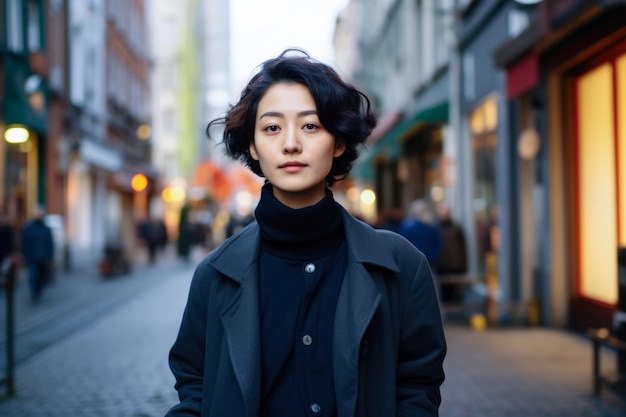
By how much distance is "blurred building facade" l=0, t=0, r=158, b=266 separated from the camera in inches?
828

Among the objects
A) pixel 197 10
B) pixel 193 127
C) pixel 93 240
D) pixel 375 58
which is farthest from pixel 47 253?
pixel 197 10

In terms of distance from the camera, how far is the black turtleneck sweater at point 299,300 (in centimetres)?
232

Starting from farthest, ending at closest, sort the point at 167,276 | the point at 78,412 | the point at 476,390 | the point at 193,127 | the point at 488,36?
the point at 193,127 → the point at 167,276 → the point at 488,36 → the point at 476,390 → the point at 78,412

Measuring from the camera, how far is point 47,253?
16.7 m

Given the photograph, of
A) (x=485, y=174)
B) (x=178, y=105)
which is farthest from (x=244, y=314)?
(x=178, y=105)

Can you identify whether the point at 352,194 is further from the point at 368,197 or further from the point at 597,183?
the point at 597,183

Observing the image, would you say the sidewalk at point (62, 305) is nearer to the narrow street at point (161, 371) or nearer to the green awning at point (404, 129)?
the narrow street at point (161, 371)

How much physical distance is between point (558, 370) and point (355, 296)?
6799 mm

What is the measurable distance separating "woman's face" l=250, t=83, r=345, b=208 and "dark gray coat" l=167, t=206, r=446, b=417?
0.16 m

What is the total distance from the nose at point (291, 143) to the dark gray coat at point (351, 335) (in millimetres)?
258

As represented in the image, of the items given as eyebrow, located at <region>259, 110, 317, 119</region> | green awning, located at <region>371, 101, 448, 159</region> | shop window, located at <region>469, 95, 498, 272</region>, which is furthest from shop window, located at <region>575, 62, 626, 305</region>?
eyebrow, located at <region>259, 110, 317, 119</region>

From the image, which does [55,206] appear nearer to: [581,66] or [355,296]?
[581,66]

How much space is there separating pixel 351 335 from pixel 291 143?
0.53m

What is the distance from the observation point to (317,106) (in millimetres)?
2416
